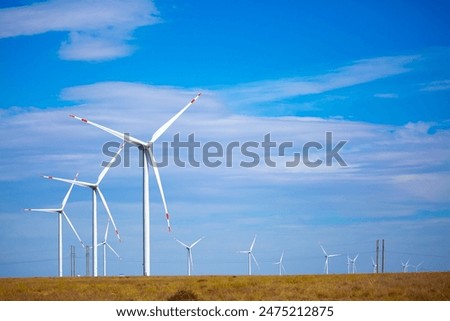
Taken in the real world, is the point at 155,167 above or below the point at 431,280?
above

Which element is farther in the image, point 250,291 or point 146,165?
point 146,165

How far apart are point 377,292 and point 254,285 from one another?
28.5 feet

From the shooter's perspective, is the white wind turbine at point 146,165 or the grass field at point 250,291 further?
the white wind turbine at point 146,165

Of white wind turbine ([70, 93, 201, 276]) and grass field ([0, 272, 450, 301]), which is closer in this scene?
grass field ([0, 272, 450, 301])
